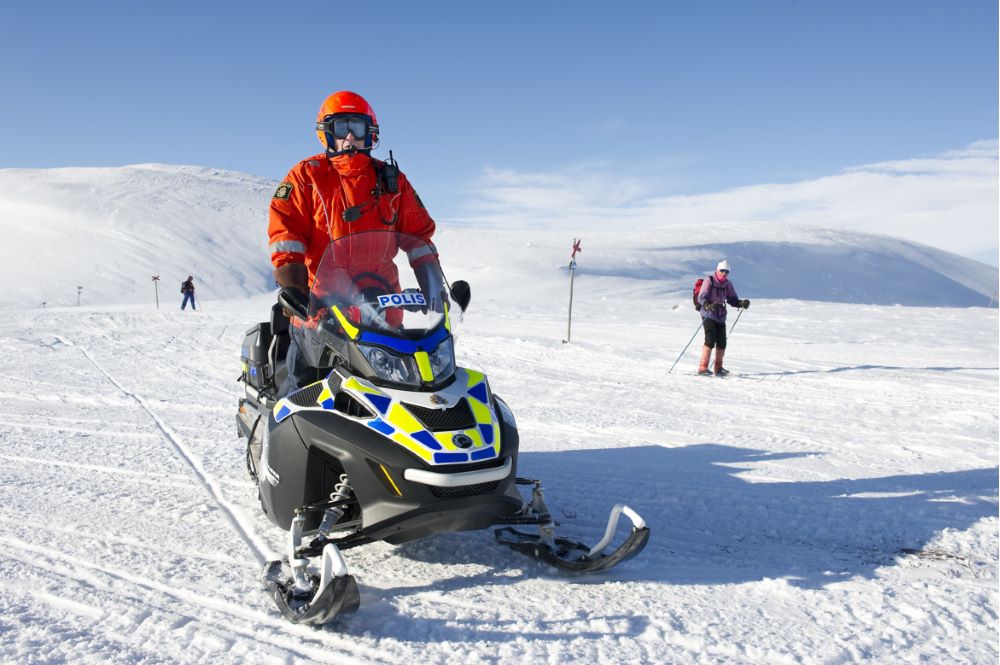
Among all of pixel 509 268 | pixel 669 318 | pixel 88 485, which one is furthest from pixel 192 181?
pixel 88 485

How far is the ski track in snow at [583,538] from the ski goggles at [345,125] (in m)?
2.12

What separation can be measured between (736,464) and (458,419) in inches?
124

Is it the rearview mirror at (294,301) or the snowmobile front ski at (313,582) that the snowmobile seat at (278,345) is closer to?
the rearview mirror at (294,301)

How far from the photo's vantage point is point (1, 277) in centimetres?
4656

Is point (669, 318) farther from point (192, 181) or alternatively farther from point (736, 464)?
point (192, 181)

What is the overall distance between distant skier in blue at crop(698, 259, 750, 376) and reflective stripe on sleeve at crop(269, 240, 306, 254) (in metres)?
7.39

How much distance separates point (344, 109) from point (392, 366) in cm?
156

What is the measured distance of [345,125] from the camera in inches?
155

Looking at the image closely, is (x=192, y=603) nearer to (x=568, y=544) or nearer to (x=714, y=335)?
(x=568, y=544)

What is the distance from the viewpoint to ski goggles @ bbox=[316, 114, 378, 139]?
12.9ft

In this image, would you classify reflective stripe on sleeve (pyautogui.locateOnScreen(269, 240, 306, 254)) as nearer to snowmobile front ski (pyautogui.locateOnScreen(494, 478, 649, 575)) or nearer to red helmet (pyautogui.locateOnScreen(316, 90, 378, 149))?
red helmet (pyautogui.locateOnScreen(316, 90, 378, 149))

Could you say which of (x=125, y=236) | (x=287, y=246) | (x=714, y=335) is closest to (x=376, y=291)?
(x=287, y=246)

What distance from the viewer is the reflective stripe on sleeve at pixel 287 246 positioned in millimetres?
3777

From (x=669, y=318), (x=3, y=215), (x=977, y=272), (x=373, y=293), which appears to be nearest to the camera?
(x=373, y=293)
